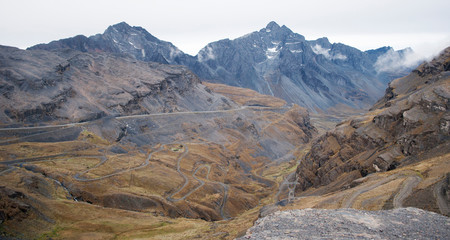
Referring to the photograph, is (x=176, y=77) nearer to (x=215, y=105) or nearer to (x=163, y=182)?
(x=215, y=105)

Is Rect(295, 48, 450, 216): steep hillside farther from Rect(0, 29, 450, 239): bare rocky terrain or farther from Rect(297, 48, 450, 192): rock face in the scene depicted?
Rect(0, 29, 450, 239): bare rocky terrain

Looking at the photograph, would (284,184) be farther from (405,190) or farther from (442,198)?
(442,198)

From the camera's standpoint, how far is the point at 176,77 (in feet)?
634

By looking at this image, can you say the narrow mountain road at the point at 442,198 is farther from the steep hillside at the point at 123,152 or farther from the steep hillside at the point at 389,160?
the steep hillside at the point at 123,152

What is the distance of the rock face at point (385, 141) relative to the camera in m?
64.8

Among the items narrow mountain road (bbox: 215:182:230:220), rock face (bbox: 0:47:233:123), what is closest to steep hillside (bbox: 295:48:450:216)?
narrow mountain road (bbox: 215:182:230:220)

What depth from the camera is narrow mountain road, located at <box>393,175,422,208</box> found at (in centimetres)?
4117

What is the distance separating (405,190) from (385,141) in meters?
36.2

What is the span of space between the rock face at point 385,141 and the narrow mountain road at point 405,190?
14279 mm

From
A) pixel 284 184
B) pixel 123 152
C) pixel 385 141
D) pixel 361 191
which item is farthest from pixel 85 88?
pixel 361 191

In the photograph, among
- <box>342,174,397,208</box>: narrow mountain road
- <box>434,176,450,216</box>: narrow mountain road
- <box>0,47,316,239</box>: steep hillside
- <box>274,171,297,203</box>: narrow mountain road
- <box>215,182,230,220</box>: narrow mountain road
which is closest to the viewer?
<box>434,176,450,216</box>: narrow mountain road

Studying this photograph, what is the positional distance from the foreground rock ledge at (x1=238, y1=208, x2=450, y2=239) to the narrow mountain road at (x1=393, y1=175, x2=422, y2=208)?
4.13 metres

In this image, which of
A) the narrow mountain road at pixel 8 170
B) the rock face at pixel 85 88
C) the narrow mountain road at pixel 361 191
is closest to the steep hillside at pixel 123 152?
the narrow mountain road at pixel 8 170

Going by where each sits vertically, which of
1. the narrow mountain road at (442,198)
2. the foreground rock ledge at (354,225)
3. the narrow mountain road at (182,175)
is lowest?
the narrow mountain road at (182,175)
